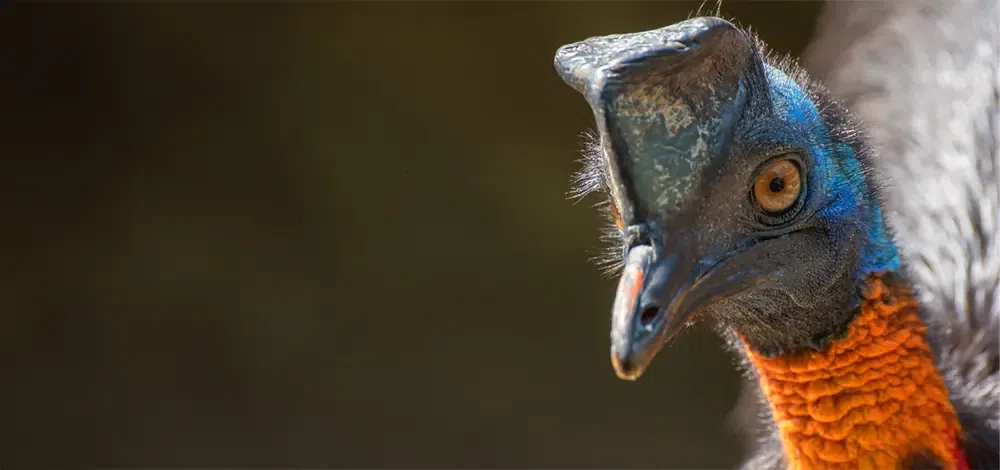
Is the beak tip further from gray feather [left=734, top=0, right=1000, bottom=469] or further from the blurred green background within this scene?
the blurred green background

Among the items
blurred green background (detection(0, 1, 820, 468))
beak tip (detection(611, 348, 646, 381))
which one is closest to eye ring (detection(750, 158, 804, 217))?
beak tip (detection(611, 348, 646, 381))

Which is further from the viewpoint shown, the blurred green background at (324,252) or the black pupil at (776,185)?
the blurred green background at (324,252)

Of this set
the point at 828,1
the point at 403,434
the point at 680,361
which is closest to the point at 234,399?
the point at 403,434

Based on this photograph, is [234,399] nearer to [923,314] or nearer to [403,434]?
[403,434]

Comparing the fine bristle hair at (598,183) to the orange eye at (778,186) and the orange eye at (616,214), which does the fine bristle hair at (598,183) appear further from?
the orange eye at (778,186)

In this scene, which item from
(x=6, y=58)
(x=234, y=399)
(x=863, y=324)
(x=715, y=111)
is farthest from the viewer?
(x=234, y=399)

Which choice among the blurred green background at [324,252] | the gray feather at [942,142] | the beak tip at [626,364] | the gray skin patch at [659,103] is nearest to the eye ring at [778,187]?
Answer: the gray skin patch at [659,103]
